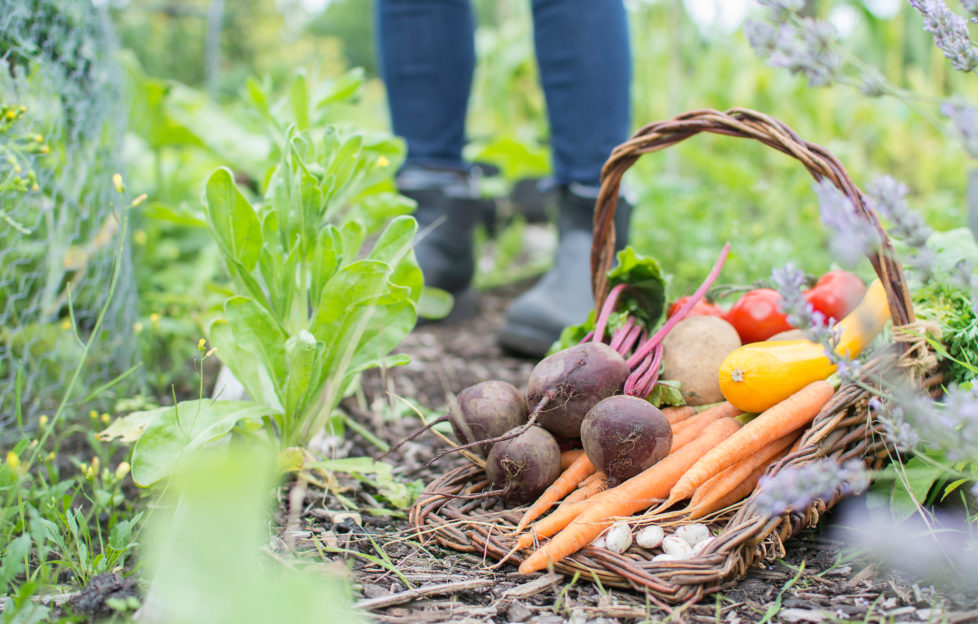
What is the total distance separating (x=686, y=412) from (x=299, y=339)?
75 centimetres

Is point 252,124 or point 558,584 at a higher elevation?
point 252,124

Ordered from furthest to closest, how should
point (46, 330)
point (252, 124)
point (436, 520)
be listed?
1. point (252, 124)
2. point (46, 330)
3. point (436, 520)

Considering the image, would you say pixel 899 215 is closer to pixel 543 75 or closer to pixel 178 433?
pixel 178 433

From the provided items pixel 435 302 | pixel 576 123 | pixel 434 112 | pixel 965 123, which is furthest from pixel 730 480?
pixel 434 112

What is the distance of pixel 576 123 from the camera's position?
2.19m

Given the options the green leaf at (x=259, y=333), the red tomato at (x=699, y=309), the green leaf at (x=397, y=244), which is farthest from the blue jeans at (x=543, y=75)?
the green leaf at (x=259, y=333)

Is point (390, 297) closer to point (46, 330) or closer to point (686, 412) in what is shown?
point (686, 412)

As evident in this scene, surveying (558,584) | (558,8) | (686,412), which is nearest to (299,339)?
(558,584)

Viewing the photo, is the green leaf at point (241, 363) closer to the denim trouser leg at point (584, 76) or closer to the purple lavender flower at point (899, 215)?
the purple lavender flower at point (899, 215)

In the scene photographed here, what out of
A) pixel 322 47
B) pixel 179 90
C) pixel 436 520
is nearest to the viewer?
pixel 436 520

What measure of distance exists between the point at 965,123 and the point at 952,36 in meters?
0.22

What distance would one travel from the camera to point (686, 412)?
4.59ft

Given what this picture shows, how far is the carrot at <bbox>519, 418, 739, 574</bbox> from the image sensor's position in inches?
42.9

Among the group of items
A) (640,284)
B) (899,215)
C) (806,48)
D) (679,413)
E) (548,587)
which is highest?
(806,48)
